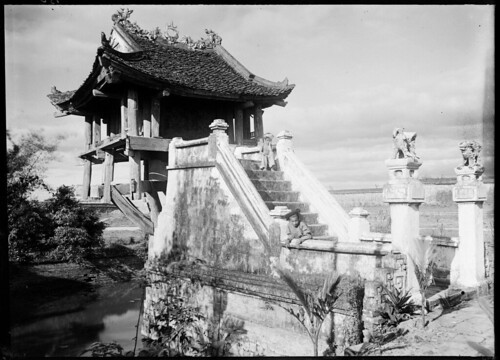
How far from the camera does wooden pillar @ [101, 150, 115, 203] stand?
1137 centimetres

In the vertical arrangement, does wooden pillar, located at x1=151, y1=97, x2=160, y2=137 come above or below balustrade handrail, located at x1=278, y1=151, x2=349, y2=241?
above

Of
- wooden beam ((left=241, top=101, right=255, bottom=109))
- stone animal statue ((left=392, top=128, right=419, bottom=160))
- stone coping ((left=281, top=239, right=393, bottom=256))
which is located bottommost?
stone coping ((left=281, top=239, right=393, bottom=256))

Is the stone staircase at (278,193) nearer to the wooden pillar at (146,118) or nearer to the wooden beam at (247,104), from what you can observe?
the wooden beam at (247,104)

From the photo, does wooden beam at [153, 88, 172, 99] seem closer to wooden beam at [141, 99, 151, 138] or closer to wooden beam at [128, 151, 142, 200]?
wooden beam at [141, 99, 151, 138]

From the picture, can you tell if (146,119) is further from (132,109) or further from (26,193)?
(26,193)

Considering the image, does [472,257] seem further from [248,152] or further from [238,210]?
[248,152]

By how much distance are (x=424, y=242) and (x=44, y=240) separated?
491 inches

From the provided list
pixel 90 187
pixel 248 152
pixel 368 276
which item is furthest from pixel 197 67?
pixel 368 276

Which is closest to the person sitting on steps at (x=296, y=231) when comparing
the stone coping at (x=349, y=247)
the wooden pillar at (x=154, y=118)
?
the stone coping at (x=349, y=247)

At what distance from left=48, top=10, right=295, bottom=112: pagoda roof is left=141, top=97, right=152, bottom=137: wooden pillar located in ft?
2.42

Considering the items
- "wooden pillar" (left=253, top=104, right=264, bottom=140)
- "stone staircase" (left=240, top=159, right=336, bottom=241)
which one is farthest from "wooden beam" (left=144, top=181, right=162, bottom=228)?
"wooden pillar" (left=253, top=104, right=264, bottom=140)

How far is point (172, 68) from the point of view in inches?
463

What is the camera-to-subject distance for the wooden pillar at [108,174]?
1137cm

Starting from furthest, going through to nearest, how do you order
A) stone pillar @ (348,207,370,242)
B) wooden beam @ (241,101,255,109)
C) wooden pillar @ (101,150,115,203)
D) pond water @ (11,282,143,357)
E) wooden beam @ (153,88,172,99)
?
wooden beam @ (241,101,255,109) < wooden pillar @ (101,150,115,203) < pond water @ (11,282,143,357) < wooden beam @ (153,88,172,99) < stone pillar @ (348,207,370,242)
